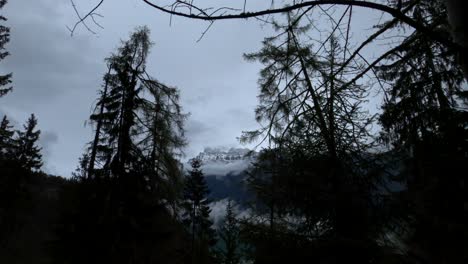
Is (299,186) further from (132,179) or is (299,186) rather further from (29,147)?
(29,147)

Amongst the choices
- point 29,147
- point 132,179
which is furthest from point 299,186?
point 29,147

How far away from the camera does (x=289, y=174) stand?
273 inches

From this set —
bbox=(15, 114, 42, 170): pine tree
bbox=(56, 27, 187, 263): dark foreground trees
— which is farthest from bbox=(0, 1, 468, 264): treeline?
bbox=(15, 114, 42, 170): pine tree

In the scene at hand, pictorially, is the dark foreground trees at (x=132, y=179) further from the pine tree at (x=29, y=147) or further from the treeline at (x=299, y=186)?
the pine tree at (x=29, y=147)

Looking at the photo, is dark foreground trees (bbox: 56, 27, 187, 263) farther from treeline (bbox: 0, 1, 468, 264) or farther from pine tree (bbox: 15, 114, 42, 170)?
pine tree (bbox: 15, 114, 42, 170)

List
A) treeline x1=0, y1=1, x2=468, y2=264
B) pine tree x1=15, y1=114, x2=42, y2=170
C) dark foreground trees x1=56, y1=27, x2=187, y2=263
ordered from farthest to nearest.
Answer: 1. pine tree x1=15, y1=114, x2=42, y2=170
2. dark foreground trees x1=56, y1=27, x2=187, y2=263
3. treeline x1=0, y1=1, x2=468, y2=264

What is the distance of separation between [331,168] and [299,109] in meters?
4.67

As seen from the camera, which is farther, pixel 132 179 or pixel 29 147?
pixel 29 147

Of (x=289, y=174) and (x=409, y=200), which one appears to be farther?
(x=289, y=174)

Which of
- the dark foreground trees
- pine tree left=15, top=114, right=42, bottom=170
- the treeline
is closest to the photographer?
the treeline

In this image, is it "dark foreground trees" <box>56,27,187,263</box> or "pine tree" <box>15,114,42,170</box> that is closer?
"dark foreground trees" <box>56,27,187,263</box>

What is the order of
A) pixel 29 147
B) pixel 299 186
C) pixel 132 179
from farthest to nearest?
pixel 29 147
pixel 132 179
pixel 299 186

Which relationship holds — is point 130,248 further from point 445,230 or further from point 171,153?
point 445,230

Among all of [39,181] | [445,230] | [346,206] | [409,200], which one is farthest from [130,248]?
[39,181]
